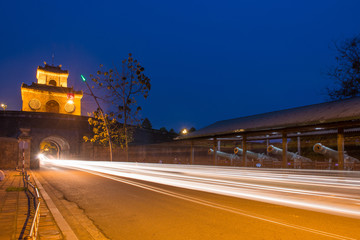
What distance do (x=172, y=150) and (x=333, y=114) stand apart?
2580cm

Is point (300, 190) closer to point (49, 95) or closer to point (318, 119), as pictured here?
point (318, 119)

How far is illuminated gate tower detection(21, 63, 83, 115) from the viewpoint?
2616 inches

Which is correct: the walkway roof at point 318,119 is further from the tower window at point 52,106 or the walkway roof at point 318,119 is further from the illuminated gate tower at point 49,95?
the tower window at point 52,106

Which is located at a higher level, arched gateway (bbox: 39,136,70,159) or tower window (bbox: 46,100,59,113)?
tower window (bbox: 46,100,59,113)

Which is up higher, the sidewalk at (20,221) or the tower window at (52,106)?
the tower window at (52,106)

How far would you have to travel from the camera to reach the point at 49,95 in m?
69.2


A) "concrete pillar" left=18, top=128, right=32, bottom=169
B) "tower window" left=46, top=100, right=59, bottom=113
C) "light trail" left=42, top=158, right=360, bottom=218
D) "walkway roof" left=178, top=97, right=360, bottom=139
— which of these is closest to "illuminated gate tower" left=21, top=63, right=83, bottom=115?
"tower window" left=46, top=100, right=59, bottom=113

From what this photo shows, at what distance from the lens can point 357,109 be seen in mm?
14781

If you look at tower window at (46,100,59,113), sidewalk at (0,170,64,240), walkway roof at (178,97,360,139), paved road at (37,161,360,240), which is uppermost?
tower window at (46,100,59,113)

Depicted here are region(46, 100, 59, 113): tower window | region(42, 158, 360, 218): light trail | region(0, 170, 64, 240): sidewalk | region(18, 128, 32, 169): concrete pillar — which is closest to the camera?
region(0, 170, 64, 240): sidewalk

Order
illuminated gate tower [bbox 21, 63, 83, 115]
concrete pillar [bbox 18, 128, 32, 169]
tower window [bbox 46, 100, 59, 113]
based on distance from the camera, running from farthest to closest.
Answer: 1. tower window [bbox 46, 100, 59, 113]
2. illuminated gate tower [bbox 21, 63, 83, 115]
3. concrete pillar [bbox 18, 128, 32, 169]

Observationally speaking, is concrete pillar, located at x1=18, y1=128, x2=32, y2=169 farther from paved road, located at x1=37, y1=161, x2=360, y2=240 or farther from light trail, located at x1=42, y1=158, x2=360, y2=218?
paved road, located at x1=37, y1=161, x2=360, y2=240

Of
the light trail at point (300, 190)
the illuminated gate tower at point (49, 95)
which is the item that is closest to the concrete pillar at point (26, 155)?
the light trail at point (300, 190)

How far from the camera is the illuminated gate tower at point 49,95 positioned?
66.4 meters
